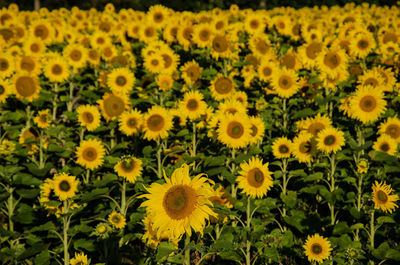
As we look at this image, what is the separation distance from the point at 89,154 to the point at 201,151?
5.95 feet

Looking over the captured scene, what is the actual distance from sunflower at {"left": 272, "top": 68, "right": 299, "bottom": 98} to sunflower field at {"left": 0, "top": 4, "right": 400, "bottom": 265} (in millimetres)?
26

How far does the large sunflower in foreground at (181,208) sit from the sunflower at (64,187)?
209 centimetres

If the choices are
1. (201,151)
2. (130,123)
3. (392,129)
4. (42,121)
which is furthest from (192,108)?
(392,129)

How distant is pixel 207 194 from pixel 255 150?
2.57 m

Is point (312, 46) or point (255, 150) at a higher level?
point (312, 46)

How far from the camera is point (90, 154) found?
4.92 metres

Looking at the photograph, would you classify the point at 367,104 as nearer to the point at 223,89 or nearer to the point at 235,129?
the point at 235,129

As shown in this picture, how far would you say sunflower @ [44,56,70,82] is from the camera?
6.13 metres

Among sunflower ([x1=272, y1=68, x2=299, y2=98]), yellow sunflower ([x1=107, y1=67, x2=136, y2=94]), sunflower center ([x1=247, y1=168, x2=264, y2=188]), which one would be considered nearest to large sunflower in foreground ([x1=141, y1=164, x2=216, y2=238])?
sunflower center ([x1=247, y1=168, x2=264, y2=188])

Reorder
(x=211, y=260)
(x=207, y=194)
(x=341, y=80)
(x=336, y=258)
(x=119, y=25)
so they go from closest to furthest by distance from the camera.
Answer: (x=207, y=194) < (x=336, y=258) < (x=211, y=260) < (x=341, y=80) < (x=119, y=25)

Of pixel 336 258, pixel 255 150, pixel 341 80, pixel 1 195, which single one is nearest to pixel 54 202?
pixel 1 195

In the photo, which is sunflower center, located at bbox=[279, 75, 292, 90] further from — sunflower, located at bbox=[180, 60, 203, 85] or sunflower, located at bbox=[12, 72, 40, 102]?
sunflower, located at bbox=[12, 72, 40, 102]

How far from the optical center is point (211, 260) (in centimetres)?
442

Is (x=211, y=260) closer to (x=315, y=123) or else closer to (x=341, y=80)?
(x=315, y=123)
